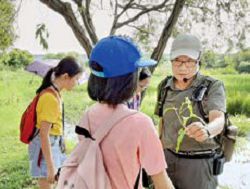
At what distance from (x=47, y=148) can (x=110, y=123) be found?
4.16ft

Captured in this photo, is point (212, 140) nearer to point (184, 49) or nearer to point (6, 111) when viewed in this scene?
point (184, 49)

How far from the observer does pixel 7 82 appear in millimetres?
16453

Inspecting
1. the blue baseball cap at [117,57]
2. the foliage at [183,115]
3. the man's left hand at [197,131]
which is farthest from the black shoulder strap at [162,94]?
the blue baseball cap at [117,57]

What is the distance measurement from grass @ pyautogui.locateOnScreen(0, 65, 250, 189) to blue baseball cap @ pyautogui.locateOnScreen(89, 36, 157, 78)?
3289 millimetres

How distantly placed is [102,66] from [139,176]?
371mm

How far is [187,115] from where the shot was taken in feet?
7.04

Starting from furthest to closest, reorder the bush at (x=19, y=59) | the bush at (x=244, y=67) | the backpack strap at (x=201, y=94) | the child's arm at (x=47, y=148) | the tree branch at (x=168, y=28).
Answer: the bush at (x=244, y=67), the bush at (x=19, y=59), the tree branch at (x=168, y=28), the child's arm at (x=47, y=148), the backpack strap at (x=201, y=94)

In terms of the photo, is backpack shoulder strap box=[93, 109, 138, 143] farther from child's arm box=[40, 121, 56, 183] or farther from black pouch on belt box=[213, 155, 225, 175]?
child's arm box=[40, 121, 56, 183]

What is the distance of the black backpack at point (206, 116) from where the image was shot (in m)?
2.13

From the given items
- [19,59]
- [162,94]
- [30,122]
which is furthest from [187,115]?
[19,59]

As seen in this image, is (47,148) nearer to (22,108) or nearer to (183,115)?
(183,115)

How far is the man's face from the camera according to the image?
220cm

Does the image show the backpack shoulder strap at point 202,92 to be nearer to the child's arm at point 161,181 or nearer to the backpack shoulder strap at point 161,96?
the backpack shoulder strap at point 161,96

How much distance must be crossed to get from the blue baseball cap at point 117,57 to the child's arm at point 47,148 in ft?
3.88
